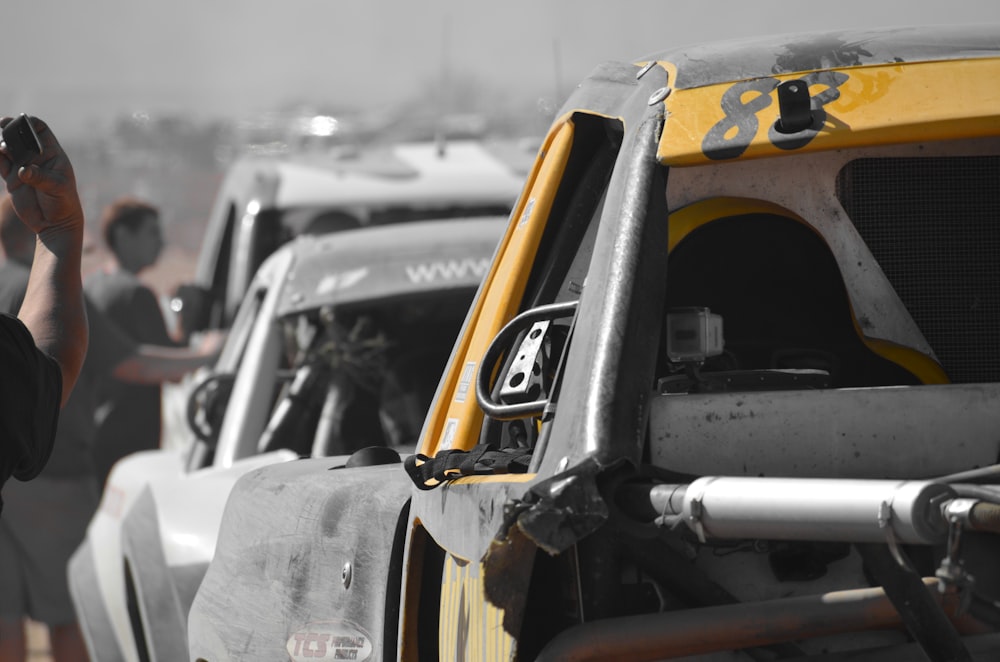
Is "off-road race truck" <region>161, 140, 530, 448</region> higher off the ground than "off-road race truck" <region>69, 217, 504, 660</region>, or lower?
lower

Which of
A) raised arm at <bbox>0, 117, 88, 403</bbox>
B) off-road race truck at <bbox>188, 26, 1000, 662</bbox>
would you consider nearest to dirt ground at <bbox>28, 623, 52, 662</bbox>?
off-road race truck at <bbox>188, 26, 1000, 662</bbox>

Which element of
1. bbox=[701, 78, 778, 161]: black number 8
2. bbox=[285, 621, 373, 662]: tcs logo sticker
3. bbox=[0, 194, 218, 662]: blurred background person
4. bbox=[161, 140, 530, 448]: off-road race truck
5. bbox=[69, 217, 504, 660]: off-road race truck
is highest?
bbox=[701, 78, 778, 161]: black number 8

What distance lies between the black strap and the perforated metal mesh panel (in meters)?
0.91

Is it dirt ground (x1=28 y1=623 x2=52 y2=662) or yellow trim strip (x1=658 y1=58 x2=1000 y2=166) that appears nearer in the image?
yellow trim strip (x1=658 y1=58 x2=1000 y2=166)

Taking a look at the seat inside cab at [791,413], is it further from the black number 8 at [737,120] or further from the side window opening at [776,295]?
the black number 8 at [737,120]

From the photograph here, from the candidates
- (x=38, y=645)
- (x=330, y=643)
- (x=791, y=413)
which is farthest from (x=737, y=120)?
(x=38, y=645)

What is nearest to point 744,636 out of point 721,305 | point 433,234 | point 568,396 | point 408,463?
point 568,396

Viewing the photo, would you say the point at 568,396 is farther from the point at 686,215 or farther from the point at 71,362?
the point at 71,362

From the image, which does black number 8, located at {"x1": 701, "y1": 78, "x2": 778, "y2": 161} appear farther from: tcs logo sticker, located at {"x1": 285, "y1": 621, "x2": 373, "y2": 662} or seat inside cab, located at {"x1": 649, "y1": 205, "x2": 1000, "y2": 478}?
tcs logo sticker, located at {"x1": 285, "y1": 621, "x2": 373, "y2": 662}

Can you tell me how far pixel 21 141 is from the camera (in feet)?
10.2

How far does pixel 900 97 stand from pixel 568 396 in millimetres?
866

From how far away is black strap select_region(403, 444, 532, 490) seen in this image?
276 cm

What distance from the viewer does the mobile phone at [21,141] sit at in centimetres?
309

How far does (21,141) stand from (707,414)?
1386 millimetres
